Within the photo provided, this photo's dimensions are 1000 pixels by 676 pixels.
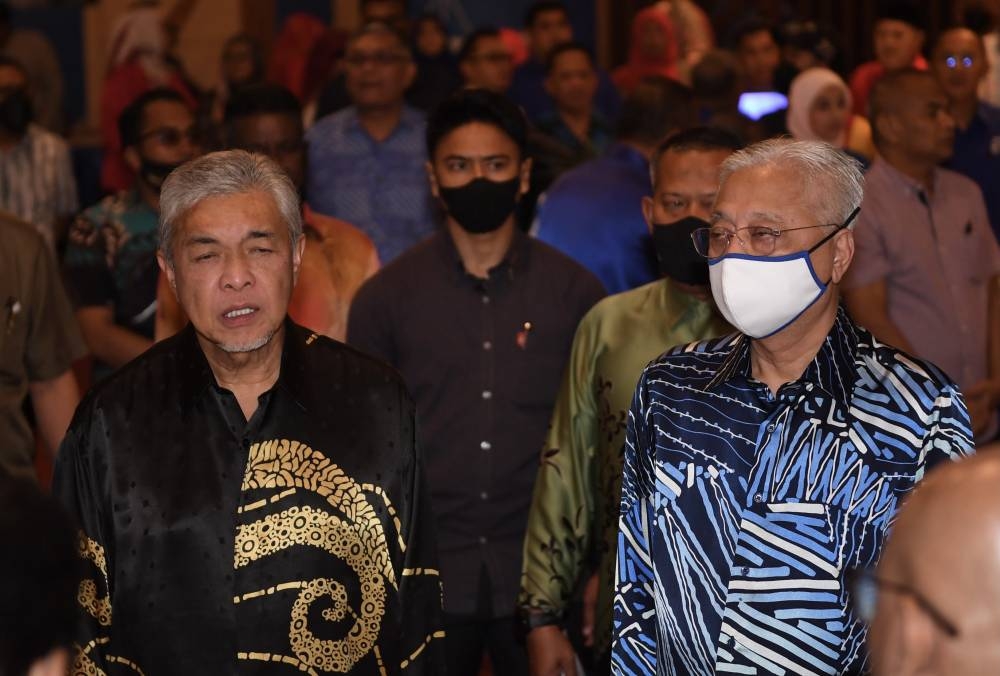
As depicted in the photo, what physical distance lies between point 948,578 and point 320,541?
5.21ft

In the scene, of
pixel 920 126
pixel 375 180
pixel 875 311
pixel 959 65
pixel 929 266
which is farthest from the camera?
pixel 959 65

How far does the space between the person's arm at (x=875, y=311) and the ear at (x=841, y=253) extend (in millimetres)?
2424

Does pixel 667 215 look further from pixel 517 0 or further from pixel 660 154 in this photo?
pixel 517 0

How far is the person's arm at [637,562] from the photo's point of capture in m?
2.86

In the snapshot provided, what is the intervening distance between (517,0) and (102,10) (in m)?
3.75

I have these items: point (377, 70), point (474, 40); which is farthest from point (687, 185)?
point (474, 40)

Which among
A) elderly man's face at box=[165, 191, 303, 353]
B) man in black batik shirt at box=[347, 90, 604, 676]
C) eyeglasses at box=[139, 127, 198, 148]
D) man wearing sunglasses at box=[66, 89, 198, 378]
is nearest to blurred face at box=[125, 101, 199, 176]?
eyeglasses at box=[139, 127, 198, 148]

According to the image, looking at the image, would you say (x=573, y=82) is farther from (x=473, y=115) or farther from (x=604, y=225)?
(x=473, y=115)

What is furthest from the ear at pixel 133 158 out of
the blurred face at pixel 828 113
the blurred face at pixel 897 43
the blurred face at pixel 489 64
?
the blurred face at pixel 897 43

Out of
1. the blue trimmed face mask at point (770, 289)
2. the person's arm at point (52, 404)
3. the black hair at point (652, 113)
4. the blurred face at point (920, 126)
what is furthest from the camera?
the black hair at point (652, 113)

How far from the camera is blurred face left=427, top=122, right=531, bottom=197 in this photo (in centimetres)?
434

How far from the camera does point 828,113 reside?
736 cm

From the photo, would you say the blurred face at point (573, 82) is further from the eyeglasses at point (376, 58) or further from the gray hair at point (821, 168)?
the gray hair at point (821, 168)

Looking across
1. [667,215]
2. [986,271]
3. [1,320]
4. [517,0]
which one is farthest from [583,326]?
[517,0]
